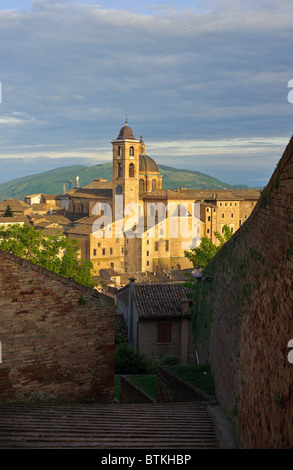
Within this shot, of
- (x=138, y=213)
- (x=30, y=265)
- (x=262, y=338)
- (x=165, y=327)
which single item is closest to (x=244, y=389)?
(x=262, y=338)

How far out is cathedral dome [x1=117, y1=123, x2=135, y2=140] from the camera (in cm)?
7738

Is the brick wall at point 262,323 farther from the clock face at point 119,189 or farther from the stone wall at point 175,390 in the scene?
the clock face at point 119,189

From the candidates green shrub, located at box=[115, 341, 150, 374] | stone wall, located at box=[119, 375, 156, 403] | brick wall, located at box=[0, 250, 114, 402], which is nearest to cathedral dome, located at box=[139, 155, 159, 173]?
green shrub, located at box=[115, 341, 150, 374]

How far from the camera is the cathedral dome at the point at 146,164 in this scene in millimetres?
86188

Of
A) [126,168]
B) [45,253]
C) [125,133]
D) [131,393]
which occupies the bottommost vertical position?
[131,393]

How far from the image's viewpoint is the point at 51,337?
8742 millimetres

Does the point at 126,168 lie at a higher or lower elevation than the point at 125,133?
lower

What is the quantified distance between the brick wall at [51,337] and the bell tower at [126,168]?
211 feet

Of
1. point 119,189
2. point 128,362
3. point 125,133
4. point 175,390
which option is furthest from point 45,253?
point 125,133

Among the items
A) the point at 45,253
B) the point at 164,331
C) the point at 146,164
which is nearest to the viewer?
the point at 164,331

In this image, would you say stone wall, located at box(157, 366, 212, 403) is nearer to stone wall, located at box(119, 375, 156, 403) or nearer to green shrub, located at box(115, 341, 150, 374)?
stone wall, located at box(119, 375, 156, 403)

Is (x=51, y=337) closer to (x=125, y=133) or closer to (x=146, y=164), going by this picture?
(x=125, y=133)

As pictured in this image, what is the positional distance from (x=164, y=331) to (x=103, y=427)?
12.8 meters

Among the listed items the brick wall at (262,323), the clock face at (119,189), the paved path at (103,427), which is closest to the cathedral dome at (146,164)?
the clock face at (119,189)
